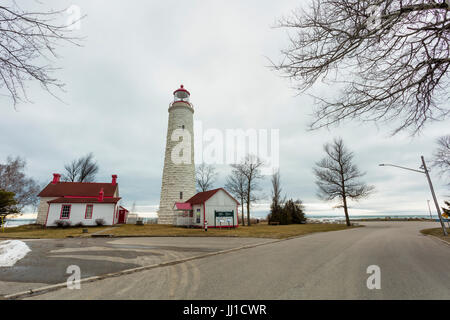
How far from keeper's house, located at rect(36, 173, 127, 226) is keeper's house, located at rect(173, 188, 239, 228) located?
29.2 ft

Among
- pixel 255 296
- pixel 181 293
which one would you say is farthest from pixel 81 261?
pixel 255 296

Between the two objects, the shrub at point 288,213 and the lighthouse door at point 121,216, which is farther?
the shrub at point 288,213

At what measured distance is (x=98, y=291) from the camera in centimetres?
410

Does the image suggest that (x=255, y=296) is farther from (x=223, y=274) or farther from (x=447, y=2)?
(x=447, y=2)

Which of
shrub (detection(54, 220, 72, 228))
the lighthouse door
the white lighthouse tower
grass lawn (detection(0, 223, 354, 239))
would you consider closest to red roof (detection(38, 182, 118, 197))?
the lighthouse door

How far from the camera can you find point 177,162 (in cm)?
2825

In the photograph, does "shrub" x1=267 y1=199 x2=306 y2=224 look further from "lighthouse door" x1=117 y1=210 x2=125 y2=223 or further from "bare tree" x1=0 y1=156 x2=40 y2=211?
"bare tree" x1=0 y1=156 x2=40 y2=211

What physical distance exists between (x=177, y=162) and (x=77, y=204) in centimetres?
1281

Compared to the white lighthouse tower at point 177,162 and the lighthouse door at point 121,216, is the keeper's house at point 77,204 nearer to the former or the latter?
the lighthouse door at point 121,216

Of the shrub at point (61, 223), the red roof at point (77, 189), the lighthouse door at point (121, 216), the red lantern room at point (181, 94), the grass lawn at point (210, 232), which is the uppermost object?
the red lantern room at point (181, 94)

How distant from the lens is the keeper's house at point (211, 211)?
24203 mm

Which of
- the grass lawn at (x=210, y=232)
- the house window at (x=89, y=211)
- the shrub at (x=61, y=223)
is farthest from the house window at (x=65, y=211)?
the grass lawn at (x=210, y=232)

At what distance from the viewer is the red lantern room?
31383mm
